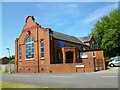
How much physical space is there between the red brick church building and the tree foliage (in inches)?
530

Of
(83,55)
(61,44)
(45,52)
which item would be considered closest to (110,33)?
(83,55)

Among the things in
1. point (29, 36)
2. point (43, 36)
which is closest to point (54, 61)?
point (43, 36)

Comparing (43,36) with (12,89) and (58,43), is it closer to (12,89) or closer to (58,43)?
(58,43)

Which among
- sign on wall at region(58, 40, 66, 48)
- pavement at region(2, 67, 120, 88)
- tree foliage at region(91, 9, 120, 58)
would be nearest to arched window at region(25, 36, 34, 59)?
sign on wall at region(58, 40, 66, 48)

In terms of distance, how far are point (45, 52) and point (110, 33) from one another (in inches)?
916

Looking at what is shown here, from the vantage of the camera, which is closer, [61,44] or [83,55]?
[83,55]

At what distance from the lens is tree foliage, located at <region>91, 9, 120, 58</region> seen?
190 feet

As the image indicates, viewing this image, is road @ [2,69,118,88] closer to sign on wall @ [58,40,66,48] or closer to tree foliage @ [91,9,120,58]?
sign on wall @ [58,40,66,48]

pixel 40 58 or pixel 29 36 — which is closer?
pixel 40 58

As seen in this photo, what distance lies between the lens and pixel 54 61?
4228 centimetres

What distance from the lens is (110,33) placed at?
57938mm

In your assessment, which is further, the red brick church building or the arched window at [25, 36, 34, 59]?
the arched window at [25, 36, 34, 59]

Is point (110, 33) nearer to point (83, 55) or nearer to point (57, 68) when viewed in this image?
point (83, 55)

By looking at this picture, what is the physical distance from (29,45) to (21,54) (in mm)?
3376
